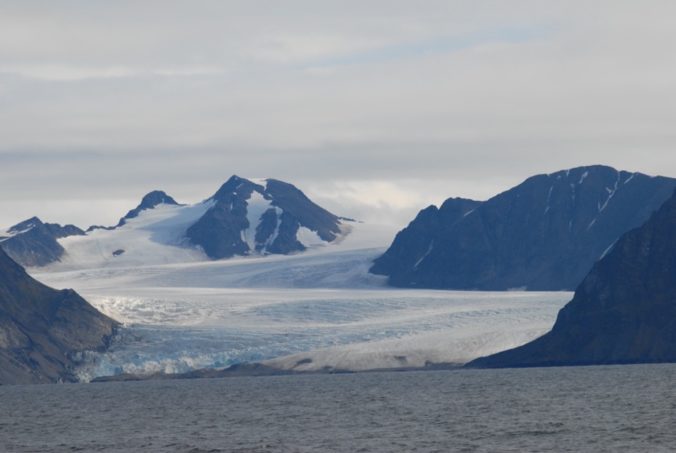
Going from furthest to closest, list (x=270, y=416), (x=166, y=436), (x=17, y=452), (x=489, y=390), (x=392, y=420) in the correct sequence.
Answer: (x=489, y=390) → (x=270, y=416) → (x=392, y=420) → (x=166, y=436) → (x=17, y=452)

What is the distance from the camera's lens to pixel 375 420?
14250 cm

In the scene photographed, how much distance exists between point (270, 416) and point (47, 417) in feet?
75.1

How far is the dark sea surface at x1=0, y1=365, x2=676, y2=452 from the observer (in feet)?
392

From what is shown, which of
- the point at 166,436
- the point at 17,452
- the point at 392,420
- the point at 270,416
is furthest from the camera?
the point at 270,416

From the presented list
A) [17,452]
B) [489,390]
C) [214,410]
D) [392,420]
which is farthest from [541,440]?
[489,390]

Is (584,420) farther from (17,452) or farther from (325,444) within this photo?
(17,452)

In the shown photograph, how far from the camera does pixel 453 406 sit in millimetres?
159125

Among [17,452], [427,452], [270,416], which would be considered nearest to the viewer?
[427,452]

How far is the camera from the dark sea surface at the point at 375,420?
392 ft

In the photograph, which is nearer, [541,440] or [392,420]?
[541,440]

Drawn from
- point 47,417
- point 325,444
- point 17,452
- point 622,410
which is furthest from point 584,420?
point 47,417

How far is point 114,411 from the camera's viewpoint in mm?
170250

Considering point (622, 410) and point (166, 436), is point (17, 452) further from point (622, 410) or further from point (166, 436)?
point (622, 410)

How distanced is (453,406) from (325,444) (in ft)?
132
